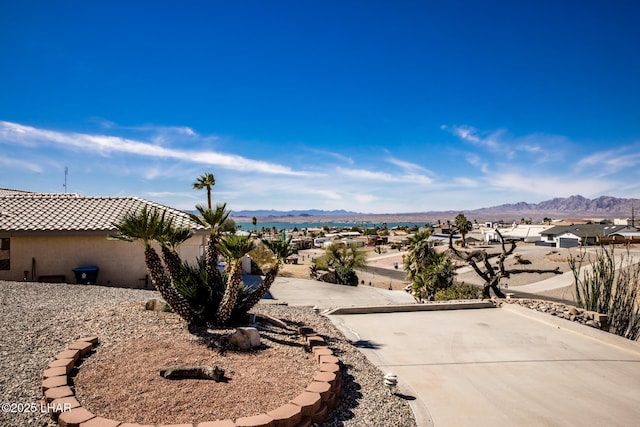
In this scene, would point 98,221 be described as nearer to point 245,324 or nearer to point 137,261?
point 137,261

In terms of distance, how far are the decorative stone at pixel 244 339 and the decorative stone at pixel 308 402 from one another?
2221 millimetres

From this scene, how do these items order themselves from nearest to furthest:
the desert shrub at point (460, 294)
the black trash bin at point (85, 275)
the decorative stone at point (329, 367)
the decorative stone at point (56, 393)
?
1. the decorative stone at point (56, 393)
2. the decorative stone at point (329, 367)
3. the black trash bin at point (85, 275)
4. the desert shrub at point (460, 294)

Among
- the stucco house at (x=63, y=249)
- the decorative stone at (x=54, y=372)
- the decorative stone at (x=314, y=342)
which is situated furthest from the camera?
the stucco house at (x=63, y=249)

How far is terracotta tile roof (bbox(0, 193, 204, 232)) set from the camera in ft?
55.6

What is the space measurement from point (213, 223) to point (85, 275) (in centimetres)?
1019

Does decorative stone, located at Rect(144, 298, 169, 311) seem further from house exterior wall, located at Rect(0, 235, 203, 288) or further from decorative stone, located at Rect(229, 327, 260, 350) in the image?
house exterior wall, located at Rect(0, 235, 203, 288)

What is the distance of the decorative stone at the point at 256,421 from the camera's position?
15.5 feet

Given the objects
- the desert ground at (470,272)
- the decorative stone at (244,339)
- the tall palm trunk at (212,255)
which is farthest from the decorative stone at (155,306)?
the desert ground at (470,272)

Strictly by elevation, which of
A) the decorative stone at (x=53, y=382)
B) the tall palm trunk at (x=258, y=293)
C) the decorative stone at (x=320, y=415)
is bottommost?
the decorative stone at (x=320, y=415)

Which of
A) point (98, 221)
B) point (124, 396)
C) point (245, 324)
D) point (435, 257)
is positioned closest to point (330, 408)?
point (124, 396)

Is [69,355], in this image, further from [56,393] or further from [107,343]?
[56,393]

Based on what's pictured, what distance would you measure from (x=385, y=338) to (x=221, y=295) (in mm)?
4054

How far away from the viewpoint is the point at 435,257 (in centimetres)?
2633

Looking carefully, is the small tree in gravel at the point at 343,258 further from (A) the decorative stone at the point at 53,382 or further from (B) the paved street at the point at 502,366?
(A) the decorative stone at the point at 53,382
